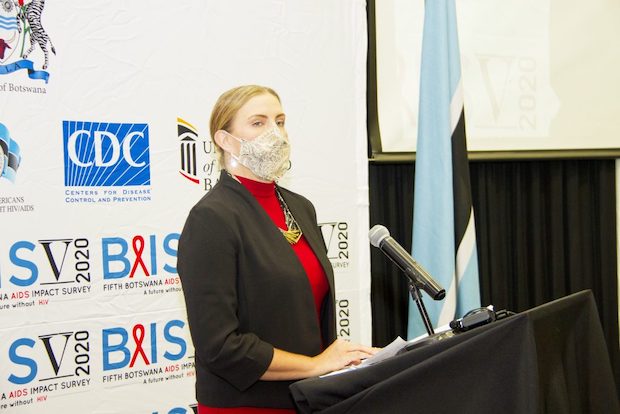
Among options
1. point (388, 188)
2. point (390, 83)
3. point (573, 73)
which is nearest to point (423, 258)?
point (388, 188)

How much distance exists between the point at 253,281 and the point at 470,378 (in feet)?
2.04

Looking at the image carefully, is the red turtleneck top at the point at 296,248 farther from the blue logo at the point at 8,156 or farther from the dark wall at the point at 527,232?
the dark wall at the point at 527,232

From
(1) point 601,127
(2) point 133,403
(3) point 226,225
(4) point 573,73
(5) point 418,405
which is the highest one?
(4) point 573,73

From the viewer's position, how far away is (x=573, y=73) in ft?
11.1

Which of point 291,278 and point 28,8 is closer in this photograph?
point 291,278

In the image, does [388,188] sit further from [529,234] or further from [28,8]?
[28,8]

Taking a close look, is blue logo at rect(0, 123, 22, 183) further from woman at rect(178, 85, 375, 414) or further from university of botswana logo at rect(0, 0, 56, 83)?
woman at rect(178, 85, 375, 414)

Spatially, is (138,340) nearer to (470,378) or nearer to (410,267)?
(410,267)

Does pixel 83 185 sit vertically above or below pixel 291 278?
above

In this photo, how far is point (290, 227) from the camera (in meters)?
1.65

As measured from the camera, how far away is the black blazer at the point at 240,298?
4.52ft

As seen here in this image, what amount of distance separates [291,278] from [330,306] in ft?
0.66

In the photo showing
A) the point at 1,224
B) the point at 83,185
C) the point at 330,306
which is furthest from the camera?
the point at 83,185

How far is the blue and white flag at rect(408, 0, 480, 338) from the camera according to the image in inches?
104
